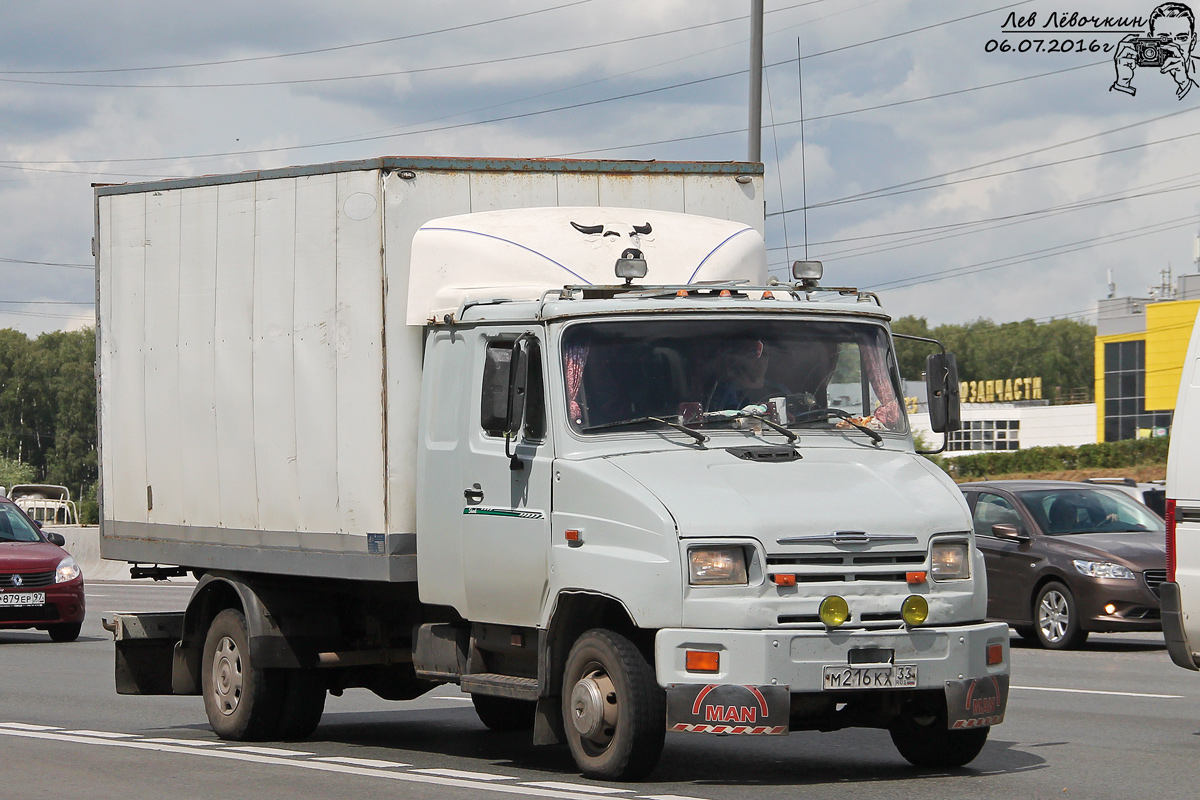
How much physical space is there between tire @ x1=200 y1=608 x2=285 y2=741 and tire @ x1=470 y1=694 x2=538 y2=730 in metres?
1.34

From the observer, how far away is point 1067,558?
17.3 m

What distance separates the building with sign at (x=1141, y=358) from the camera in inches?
3625

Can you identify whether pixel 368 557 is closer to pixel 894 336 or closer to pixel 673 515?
pixel 673 515

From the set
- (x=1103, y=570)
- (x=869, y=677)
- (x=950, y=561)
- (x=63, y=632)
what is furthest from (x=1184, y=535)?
(x=63, y=632)

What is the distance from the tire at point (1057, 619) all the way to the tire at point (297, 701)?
8.67 metres

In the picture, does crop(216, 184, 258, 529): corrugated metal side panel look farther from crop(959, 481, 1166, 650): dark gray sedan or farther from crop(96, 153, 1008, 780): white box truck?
crop(959, 481, 1166, 650): dark gray sedan

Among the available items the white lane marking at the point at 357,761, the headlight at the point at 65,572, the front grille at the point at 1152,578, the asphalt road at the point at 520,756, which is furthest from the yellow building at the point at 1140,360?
the white lane marking at the point at 357,761

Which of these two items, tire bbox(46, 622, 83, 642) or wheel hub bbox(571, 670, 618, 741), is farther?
tire bbox(46, 622, 83, 642)

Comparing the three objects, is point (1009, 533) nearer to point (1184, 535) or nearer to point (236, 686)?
point (1184, 535)

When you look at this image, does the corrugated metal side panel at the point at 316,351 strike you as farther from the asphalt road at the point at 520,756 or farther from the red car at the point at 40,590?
the red car at the point at 40,590

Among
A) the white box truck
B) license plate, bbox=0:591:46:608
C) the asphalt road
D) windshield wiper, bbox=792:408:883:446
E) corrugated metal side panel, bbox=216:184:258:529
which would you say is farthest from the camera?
license plate, bbox=0:591:46:608

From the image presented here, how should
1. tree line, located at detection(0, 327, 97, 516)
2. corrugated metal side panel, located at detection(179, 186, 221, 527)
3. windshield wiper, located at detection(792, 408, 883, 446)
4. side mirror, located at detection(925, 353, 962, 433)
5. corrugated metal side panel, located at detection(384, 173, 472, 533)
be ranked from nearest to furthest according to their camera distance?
windshield wiper, located at detection(792, 408, 883, 446)
side mirror, located at detection(925, 353, 962, 433)
corrugated metal side panel, located at detection(384, 173, 472, 533)
corrugated metal side panel, located at detection(179, 186, 221, 527)
tree line, located at detection(0, 327, 97, 516)

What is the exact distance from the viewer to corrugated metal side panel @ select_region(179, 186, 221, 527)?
1124 cm

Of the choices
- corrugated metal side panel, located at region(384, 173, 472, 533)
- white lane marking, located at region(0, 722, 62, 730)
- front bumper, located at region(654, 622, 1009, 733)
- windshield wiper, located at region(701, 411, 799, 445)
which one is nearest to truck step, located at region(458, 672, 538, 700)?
corrugated metal side panel, located at region(384, 173, 472, 533)
